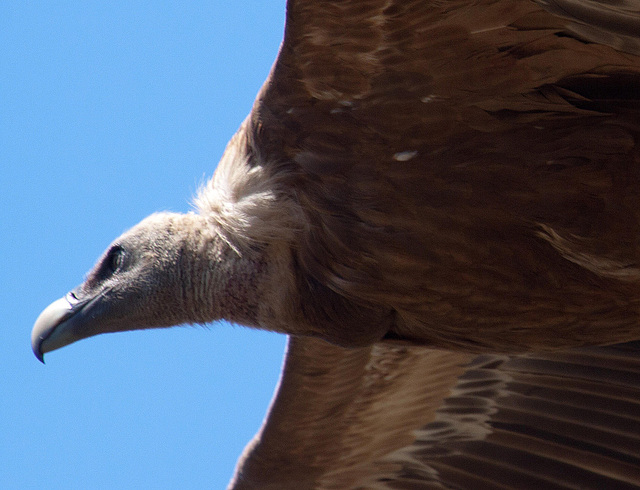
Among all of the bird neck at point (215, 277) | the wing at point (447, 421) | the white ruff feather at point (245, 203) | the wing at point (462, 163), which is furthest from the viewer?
the wing at point (447, 421)

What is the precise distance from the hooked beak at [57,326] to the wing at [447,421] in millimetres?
1023

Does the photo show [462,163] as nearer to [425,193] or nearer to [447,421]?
[425,193]

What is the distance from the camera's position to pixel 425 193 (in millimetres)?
3369

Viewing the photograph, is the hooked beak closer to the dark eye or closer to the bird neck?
the dark eye

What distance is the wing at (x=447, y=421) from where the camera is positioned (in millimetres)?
4801

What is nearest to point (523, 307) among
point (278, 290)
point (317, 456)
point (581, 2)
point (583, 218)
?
point (583, 218)

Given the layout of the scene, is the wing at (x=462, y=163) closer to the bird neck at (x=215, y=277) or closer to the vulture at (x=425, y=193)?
the vulture at (x=425, y=193)

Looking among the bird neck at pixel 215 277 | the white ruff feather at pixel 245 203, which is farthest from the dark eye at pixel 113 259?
the white ruff feather at pixel 245 203

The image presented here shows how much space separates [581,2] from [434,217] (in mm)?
900

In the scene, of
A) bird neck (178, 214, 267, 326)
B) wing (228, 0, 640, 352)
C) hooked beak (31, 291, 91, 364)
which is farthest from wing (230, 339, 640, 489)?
wing (228, 0, 640, 352)

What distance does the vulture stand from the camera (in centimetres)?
310

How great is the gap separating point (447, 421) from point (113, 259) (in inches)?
78.5

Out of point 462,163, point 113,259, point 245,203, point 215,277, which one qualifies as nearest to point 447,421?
point 215,277

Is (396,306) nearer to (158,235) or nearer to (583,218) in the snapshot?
(583,218)
